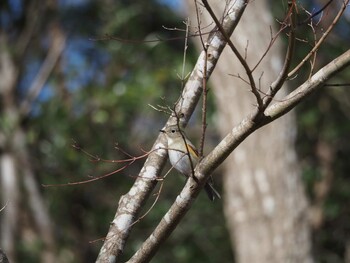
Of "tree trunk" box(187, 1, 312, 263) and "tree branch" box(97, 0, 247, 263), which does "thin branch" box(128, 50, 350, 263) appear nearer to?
"tree branch" box(97, 0, 247, 263)

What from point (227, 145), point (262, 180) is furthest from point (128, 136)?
point (227, 145)

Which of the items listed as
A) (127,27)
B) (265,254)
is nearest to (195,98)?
(265,254)

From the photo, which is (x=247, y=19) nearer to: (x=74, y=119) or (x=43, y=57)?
(x=74, y=119)

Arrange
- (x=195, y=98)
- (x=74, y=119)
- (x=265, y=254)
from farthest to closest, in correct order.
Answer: (x=74, y=119), (x=265, y=254), (x=195, y=98)

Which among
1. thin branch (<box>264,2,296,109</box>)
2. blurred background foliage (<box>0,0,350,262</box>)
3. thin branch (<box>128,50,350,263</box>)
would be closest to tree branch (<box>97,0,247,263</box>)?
thin branch (<box>128,50,350,263</box>)

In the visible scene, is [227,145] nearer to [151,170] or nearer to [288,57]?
[288,57]
